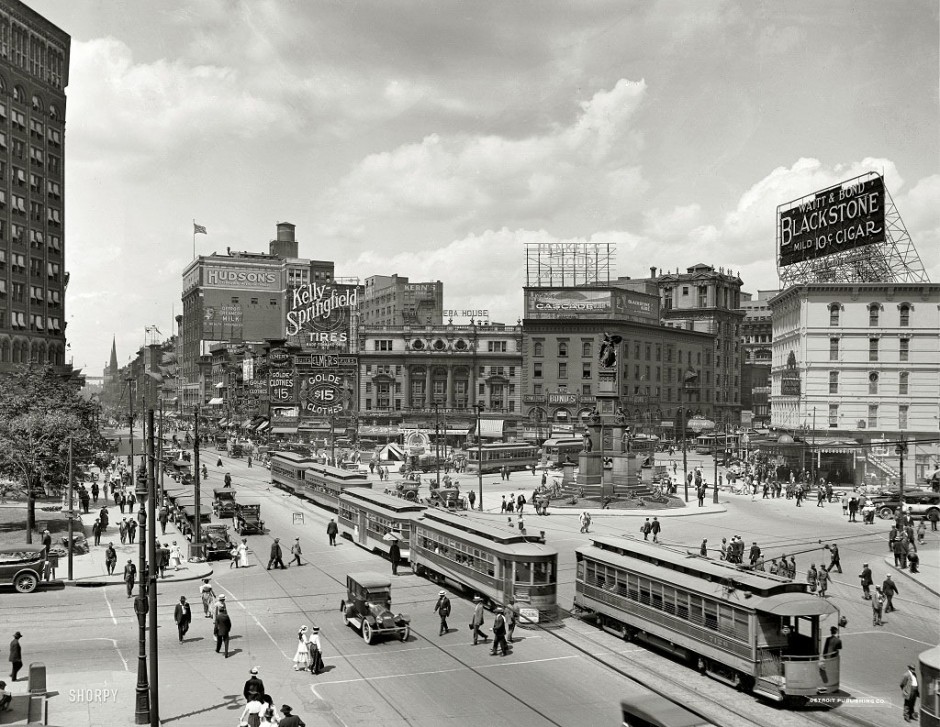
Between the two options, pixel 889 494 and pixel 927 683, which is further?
pixel 889 494

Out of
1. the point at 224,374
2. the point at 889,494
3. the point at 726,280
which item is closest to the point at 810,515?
the point at 889,494

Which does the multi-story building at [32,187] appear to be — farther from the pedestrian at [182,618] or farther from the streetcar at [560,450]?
the pedestrian at [182,618]

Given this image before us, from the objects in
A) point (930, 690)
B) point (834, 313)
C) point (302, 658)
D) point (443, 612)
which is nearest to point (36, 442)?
point (443, 612)

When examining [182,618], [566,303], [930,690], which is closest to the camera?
[930,690]

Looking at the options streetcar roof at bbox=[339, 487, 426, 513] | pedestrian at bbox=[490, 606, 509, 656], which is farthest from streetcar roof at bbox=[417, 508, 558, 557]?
pedestrian at bbox=[490, 606, 509, 656]

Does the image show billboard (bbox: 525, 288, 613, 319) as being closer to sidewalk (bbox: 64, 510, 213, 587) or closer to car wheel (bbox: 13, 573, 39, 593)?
sidewalk (bbox: 64, 510, 213, 587)

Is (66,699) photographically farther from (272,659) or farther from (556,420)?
(556,420)

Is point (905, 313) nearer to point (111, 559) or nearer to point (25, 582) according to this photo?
point (111, 559)
